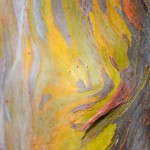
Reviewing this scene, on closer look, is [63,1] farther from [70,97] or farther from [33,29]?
[70,97]

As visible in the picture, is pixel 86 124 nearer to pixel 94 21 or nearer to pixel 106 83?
pixel 106 83

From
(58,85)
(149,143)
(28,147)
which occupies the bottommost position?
(149,143)

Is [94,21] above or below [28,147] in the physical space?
above

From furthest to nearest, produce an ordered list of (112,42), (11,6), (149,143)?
(149,143)
(112,42)
(11,6)

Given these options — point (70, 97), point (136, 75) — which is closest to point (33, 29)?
point (70, 97)

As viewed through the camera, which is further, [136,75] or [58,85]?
[136,75]

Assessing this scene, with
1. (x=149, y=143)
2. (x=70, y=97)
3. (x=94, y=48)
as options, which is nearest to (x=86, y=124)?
(x=70, y=97)

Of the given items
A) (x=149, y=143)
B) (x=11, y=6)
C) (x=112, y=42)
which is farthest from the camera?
(x=149, y=143)
